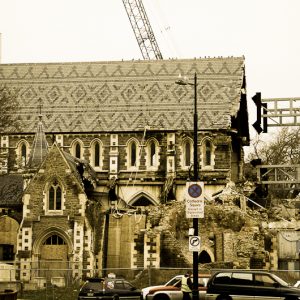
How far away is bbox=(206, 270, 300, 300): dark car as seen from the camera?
34469 mm

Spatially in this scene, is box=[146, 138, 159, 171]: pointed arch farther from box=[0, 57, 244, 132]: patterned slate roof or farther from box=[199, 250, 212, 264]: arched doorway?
box=[199, 250, 212, 264]: arched doorway

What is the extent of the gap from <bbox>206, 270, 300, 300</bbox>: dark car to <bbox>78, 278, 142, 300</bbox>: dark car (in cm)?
451

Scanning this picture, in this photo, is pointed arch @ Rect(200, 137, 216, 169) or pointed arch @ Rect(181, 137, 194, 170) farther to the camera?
pointed arch @ Rect(181, 137, 194, 170)

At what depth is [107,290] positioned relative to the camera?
132 ft

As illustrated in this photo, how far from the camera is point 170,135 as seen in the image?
212 feet

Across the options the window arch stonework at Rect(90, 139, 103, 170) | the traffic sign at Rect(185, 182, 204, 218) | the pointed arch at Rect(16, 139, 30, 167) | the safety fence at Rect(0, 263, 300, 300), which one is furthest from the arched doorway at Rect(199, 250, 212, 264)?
the traffic sign at Rect(185, 182, 204, 218)

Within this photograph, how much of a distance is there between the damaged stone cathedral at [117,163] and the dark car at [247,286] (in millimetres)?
16429

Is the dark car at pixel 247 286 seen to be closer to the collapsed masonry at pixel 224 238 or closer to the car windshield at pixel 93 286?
the car windshield at pixel 93 286

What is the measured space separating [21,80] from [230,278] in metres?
37.4

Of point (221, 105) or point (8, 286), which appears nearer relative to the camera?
point (8, 286)

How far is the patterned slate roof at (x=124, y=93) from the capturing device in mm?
65562

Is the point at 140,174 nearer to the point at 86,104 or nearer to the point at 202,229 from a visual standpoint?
the point at 86,104

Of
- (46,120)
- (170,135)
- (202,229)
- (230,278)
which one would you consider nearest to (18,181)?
(46,120)

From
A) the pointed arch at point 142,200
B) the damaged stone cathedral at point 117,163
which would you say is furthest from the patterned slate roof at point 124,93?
the pointed arch at point 142,200
